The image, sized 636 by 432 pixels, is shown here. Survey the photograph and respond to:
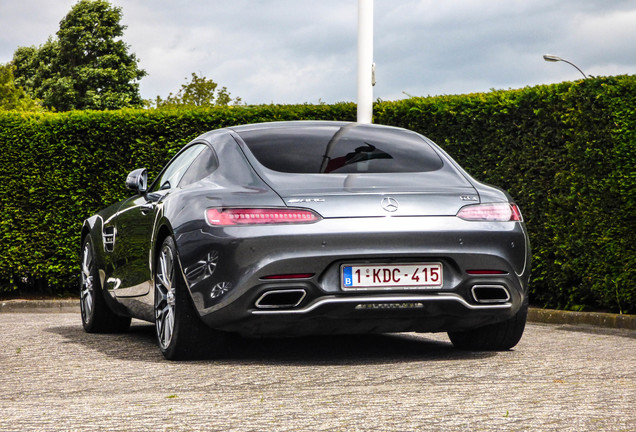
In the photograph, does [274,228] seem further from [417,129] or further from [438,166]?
[417,129]

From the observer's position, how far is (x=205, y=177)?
6859mm

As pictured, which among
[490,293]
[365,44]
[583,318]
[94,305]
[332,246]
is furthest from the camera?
[365,44]

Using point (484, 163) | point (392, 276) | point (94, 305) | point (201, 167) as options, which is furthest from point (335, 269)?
point (484, 163)

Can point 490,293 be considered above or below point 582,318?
above

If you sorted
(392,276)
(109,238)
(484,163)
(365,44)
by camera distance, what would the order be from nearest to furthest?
(392,276)
(109,238)
(484,163)
(365,44)

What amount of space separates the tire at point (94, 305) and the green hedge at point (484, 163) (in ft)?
15.4

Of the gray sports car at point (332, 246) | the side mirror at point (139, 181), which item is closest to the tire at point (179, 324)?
the gray sports car at point (332, 246)

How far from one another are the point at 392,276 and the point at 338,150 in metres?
1.06

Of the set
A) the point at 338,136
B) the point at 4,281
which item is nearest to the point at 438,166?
the point at 338,136

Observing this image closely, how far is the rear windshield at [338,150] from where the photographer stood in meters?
6.66

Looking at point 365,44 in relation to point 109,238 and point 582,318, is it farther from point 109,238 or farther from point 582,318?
point 109,238

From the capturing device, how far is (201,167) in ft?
23.3

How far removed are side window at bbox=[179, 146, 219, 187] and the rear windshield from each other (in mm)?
260

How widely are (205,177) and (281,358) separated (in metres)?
1.29
